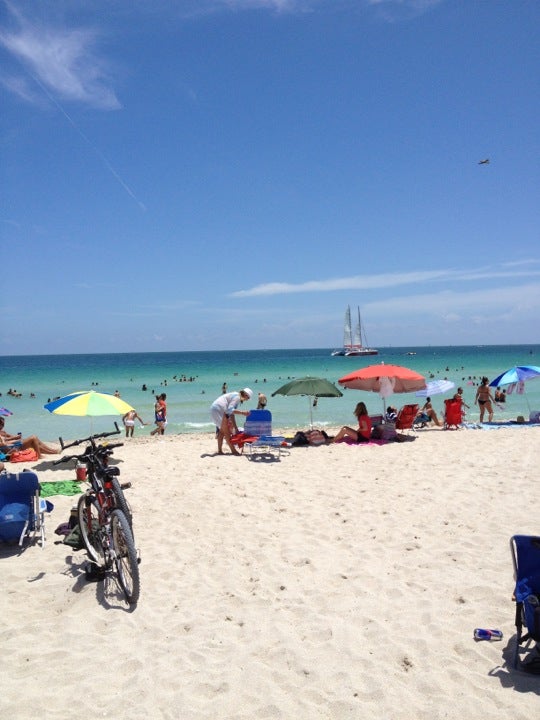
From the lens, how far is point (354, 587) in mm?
4531

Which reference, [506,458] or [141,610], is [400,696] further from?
[506,458]

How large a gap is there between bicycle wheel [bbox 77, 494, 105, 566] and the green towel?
3.00 meters

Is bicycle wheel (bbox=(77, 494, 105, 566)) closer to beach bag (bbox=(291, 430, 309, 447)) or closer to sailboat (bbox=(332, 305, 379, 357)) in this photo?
beach bag (bbox=(291, 430, 309, 447))

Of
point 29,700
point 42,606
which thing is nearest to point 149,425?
point 42,606

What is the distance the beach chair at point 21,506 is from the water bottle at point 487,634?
14.8ft

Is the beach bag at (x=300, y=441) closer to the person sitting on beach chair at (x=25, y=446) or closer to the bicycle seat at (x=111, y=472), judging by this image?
the person sitting on beach chair at (x=25, y=446)

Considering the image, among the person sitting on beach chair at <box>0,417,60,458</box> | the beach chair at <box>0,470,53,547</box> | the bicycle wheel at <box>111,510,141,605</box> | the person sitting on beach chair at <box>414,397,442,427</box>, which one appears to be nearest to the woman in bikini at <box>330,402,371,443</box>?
the person sitting on beach chair at <box>414,397,442,427</box>

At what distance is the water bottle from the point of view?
3.65 meters

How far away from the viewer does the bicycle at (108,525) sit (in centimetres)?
423

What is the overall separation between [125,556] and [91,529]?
0.88 meters

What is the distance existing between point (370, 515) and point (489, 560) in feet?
5.80

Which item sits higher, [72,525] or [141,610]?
[72,525]

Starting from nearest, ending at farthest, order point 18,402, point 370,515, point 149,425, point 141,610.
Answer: point 141,610, point 370,515, point 149,425, point 18,402

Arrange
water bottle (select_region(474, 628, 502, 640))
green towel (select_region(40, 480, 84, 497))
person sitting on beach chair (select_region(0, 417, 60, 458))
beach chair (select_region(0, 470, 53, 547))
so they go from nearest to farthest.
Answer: water bottle (select_region(474, 628, 502, 640)), beach chair (select_region(0, 470, 53, 547)), green towel (select_region(40, 480, 84, 497)), person sitting on beach chair (select_region(0, 417, 60, 458))
